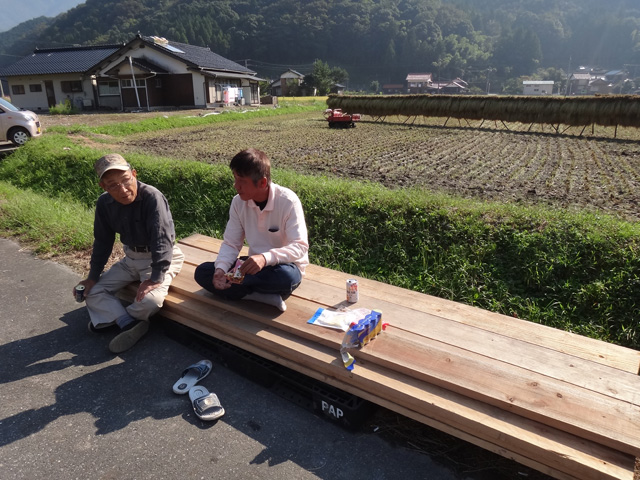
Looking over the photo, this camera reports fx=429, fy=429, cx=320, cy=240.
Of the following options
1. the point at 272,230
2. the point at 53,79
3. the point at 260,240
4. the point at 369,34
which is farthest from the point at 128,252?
the point at 369,34

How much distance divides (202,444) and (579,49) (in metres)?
144

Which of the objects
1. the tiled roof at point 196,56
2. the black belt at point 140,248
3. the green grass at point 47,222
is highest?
the tiled roof at point 196,56

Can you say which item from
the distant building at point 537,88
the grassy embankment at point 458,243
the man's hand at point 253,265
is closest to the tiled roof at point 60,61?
the grassy embankment at point 458,243

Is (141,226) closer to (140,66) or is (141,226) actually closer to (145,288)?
(145,288)

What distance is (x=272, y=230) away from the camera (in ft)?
10.1

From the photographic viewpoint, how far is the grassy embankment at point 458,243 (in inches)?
139

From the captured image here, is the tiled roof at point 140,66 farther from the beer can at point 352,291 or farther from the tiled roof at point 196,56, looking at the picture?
the beer can at point 352,291

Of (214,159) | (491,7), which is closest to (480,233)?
(214,159)

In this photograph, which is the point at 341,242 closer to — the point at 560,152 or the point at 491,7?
the point at 560,152

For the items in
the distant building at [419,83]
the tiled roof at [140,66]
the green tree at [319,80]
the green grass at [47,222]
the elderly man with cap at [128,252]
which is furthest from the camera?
the distant building at [419,83]

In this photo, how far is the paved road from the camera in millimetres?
2234

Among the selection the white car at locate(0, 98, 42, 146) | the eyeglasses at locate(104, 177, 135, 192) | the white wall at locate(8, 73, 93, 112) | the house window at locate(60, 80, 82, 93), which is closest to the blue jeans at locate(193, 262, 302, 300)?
the eyeglasses at locate(104, 177, 135, 192)

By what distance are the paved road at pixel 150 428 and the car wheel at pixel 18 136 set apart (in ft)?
35.1

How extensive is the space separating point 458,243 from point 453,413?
2558 mm
